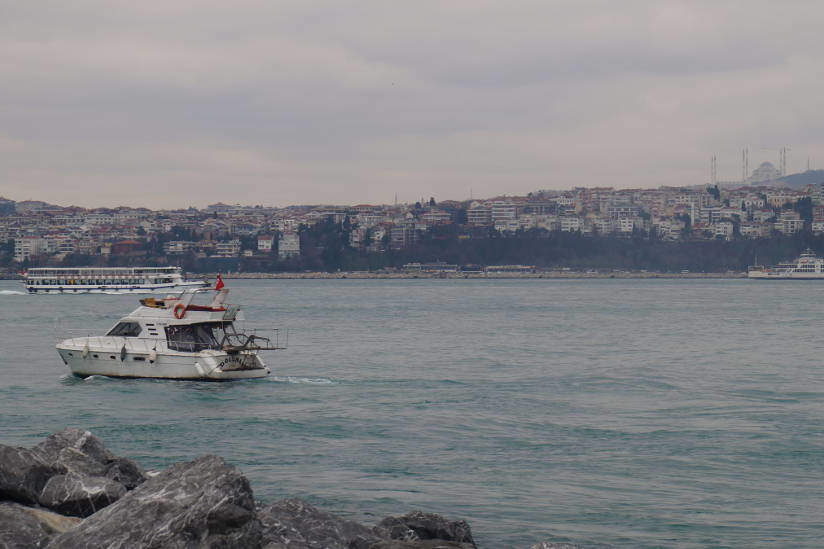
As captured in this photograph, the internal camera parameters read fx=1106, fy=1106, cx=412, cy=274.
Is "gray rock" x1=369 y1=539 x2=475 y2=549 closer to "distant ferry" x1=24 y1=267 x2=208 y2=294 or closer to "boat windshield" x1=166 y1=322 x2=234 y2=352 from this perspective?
"boat windshield" x1=166 y1=322 x2=234 y2=352

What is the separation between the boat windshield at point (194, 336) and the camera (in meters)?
22.5

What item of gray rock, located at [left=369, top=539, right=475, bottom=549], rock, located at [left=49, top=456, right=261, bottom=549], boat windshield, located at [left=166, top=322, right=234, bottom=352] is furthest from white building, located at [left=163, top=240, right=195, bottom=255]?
rock, located at [left=49, top=456, right=261, bottom=549]

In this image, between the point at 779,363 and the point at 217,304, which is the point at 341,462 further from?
the point at 779,363

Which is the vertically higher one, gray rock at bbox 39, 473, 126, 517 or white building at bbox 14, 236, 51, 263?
white building at bbox 14, 236, 51, 263

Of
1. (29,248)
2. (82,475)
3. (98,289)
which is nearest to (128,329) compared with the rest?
(82,475)

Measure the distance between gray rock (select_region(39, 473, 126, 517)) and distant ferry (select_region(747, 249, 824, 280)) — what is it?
522 ft

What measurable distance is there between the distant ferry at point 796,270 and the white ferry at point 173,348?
14815cm

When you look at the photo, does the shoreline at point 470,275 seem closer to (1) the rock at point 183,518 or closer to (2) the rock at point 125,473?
(2) the rock at point 125,473

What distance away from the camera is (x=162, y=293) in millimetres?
90875

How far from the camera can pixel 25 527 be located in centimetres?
916

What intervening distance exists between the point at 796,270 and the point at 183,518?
165 metres

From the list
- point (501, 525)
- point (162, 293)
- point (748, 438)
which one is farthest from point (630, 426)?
point (162, 293)

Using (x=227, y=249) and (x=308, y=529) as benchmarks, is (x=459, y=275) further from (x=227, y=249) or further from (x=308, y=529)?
(x=308, y=529)

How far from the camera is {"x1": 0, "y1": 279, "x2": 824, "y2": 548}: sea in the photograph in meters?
12.4
